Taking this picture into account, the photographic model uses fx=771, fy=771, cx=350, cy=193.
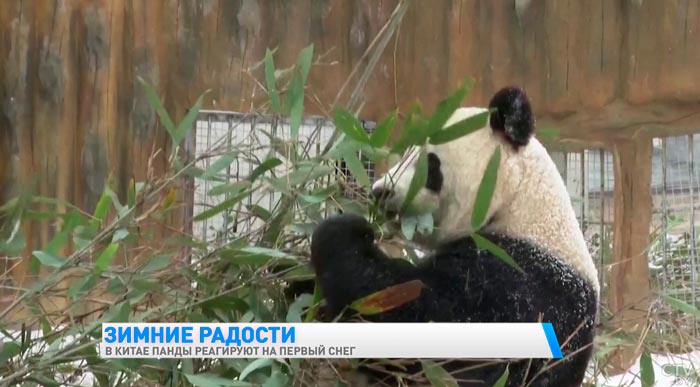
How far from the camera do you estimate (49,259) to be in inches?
39.3

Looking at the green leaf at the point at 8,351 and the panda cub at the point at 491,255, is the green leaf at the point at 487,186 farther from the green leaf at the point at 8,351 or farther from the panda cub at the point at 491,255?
the green leaf at the point at 8,351

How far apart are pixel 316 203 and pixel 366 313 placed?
0.59ft

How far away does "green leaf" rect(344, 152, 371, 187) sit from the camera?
1043 mm

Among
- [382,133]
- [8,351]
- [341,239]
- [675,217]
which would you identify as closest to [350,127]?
[382,133]

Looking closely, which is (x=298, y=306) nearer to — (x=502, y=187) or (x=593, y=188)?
(x=502, y=187)

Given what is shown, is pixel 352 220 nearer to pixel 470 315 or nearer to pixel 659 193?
pixel 470 315

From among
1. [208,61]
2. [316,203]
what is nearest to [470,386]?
[316,203]

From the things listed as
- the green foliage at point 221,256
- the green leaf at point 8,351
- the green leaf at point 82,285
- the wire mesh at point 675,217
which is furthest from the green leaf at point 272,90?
the wire mesh at point 675,217

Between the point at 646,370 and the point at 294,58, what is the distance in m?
1.10

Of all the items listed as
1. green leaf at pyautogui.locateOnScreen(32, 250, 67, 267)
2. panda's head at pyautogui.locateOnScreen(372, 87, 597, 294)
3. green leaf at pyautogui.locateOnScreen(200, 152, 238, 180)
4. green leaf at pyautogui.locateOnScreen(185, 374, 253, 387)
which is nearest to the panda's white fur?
panda's head at pyautogui.locateOnScreen(372, 87, 597, 294)

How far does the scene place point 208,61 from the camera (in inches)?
76.4

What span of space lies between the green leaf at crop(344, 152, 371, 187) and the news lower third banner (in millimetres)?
275

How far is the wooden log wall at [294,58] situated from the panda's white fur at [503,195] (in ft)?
2.45

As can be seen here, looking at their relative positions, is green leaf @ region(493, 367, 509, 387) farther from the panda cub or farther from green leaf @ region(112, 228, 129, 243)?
green leaf @ region(112, 228, 129, 243)
